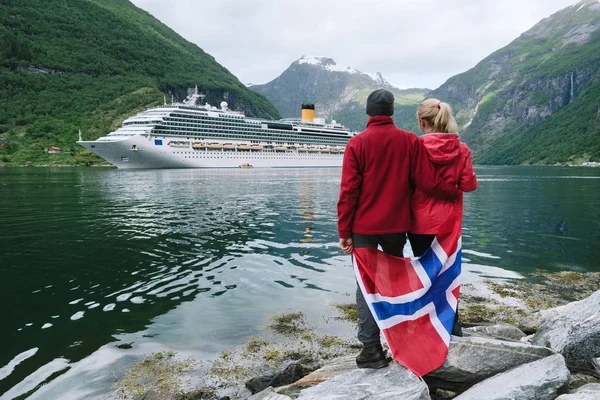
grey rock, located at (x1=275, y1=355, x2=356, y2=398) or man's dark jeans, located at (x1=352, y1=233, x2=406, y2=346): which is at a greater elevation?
man's dark jeans, located at (x1=352, y1=233, x2=406, y2=346)

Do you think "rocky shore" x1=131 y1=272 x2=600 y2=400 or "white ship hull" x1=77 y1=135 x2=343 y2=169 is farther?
"white ship hull" x1=77 y1=135 x2=343 y2=169

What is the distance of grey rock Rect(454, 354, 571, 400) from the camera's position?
4.07 meters

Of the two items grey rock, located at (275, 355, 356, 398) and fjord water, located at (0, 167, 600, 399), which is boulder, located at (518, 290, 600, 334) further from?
grey rock, located at (275, 355, 356, 398)

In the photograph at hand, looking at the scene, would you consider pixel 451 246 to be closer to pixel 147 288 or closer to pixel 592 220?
pixel 147 288

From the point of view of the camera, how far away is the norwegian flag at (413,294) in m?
4.58

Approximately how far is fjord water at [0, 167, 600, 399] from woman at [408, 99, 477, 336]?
3.93 meters

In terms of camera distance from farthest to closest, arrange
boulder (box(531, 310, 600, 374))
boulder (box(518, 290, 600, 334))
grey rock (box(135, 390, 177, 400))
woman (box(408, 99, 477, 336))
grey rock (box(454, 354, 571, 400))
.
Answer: boulder (box(518, 290, 600, 334))
grey rock (box(135, 390, 177, 400))
boulder (box(531, 310, 600, 374))
woman (box(408, 99, 477, 336))
grey rock (box(454, 354, 571, 400))

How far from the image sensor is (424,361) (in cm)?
454

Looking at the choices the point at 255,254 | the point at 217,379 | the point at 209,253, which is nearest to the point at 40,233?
the point at 209,253

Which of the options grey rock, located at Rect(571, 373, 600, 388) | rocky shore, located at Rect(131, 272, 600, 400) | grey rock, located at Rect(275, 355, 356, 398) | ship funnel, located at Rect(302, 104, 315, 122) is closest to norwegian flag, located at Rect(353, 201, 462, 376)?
rocky shore, located at Rect(131, 272, 600, 400)

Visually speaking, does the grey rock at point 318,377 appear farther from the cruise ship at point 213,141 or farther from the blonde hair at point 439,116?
the cruise ship at point 213,141

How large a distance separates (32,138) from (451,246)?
139471 millimetres

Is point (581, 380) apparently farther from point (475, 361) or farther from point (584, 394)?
point (475, 361)

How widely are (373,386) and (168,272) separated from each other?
27.7 feet
